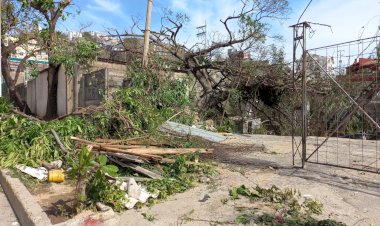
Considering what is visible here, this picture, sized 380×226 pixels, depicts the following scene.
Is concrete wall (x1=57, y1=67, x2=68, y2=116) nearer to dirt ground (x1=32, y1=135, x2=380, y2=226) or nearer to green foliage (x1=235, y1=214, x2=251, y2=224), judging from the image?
dirt ground (x1=32, y1=135, x2=380, y2=226)

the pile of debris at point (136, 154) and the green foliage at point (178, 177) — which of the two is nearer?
the green foliage at point (178, 177)

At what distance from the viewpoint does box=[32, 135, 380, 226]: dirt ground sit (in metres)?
4.04

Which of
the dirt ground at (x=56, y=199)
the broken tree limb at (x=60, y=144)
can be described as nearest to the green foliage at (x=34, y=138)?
the broken tree limb at (x=60, y=144)

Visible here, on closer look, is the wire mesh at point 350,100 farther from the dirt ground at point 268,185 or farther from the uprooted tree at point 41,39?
the uprooted tree at point 41,39

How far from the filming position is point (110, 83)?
11055 mm

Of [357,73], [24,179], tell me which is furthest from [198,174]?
[357,73]

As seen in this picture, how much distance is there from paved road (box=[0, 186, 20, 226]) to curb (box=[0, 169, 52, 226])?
2.1 inches

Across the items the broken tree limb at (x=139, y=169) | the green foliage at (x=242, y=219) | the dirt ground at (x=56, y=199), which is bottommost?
the dirt ground at (x=56, y=199)

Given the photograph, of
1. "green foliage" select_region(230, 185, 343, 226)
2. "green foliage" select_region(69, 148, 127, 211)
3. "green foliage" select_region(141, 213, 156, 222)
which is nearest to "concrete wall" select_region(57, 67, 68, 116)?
"green foliage" select_region(69, 148, 127, 211)

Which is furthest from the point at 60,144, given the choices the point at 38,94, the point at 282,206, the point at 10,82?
the point at 38,94

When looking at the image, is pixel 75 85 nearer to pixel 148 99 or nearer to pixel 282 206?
pixel 148 99

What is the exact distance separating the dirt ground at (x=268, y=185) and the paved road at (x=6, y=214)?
1499 millimetres

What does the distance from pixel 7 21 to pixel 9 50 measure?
4.08 ft

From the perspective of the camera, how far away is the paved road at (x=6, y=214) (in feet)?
15.0
